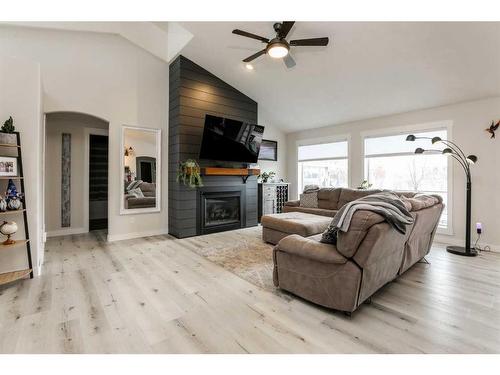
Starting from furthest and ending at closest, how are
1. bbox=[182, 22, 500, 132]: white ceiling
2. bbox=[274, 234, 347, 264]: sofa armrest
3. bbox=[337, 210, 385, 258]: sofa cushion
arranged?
bbox=[182, 22, 500, 132]: white ceiling → bbox=[274, 234, 347, 264]: sofa armrest → bbox=[337, 210, 385, 258]: sofa cushion

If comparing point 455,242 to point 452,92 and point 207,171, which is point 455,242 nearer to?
point 452,92

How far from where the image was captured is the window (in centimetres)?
461

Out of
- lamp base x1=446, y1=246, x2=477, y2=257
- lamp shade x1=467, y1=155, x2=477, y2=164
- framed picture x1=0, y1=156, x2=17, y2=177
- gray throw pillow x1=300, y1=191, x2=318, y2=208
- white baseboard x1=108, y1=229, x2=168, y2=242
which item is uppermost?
lamp shade x1=467, y1=155, x2=477, y2=164

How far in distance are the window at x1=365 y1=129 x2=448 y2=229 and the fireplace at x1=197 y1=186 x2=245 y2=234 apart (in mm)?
2982

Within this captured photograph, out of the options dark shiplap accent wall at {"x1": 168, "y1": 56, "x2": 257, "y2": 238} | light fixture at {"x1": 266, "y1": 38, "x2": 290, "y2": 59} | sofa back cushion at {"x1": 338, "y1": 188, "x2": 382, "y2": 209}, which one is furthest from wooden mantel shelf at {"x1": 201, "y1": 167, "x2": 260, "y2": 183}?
light fixture at {"x1": 266, "y1": 38, "x2": 290, "y2": 59}

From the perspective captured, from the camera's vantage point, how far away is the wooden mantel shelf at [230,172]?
4941mm

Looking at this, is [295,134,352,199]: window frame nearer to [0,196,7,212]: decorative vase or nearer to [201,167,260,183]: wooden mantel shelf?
[201,167,260,183]: wooden mantel shelf

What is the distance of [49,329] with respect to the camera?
1.90 m

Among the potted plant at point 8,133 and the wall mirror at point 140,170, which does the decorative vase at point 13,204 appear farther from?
the wall mirror at point 140,170

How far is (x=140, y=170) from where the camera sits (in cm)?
480

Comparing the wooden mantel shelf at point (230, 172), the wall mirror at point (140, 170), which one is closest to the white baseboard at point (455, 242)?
the wooden mantel shelf at point (230, 172)

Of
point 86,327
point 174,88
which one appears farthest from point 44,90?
point 86,327

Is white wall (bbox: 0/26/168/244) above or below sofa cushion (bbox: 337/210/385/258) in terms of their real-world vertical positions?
above

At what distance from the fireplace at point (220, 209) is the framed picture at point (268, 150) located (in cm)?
151
